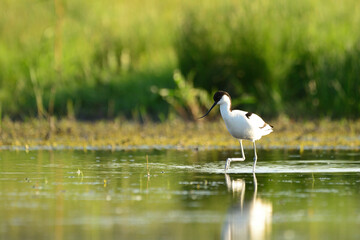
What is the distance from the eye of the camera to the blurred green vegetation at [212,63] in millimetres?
17094

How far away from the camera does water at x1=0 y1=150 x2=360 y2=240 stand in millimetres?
6566

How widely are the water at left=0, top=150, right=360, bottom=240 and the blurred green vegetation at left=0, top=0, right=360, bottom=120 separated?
192 inches

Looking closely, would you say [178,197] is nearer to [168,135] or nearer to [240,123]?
[240,123]

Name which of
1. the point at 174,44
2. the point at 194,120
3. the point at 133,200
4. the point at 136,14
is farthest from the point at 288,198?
the point at 136,14

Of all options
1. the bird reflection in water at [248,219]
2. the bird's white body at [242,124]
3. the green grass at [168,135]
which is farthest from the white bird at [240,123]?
the green grass at [168,135]

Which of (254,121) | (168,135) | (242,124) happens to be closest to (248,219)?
(242,124)

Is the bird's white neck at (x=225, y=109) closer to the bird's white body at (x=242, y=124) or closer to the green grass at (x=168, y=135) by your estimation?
the bird's white body at (x=242, y=124)

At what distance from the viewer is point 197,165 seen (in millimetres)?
11047

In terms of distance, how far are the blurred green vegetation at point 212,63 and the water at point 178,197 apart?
4.88m

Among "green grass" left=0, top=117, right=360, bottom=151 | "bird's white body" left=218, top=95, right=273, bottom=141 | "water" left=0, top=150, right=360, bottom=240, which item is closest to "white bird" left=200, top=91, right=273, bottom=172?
"bird's white body" left=218, top=95, right=273, bottom=141

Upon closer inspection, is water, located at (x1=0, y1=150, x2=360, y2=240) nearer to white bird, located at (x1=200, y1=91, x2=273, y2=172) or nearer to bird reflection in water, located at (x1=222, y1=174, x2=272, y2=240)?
bird reflection in water, located at (x1=222, y1=174, x2=272, y2=240)

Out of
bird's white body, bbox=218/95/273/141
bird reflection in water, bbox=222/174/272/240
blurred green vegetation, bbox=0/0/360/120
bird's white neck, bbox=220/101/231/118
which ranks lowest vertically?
bird reflection in water, bbox=222/174/272/240

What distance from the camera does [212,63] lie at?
18.2 m

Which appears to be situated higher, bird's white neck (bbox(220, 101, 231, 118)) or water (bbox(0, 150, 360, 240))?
bird's white neck (bbox(220, 101, 231, 118))
